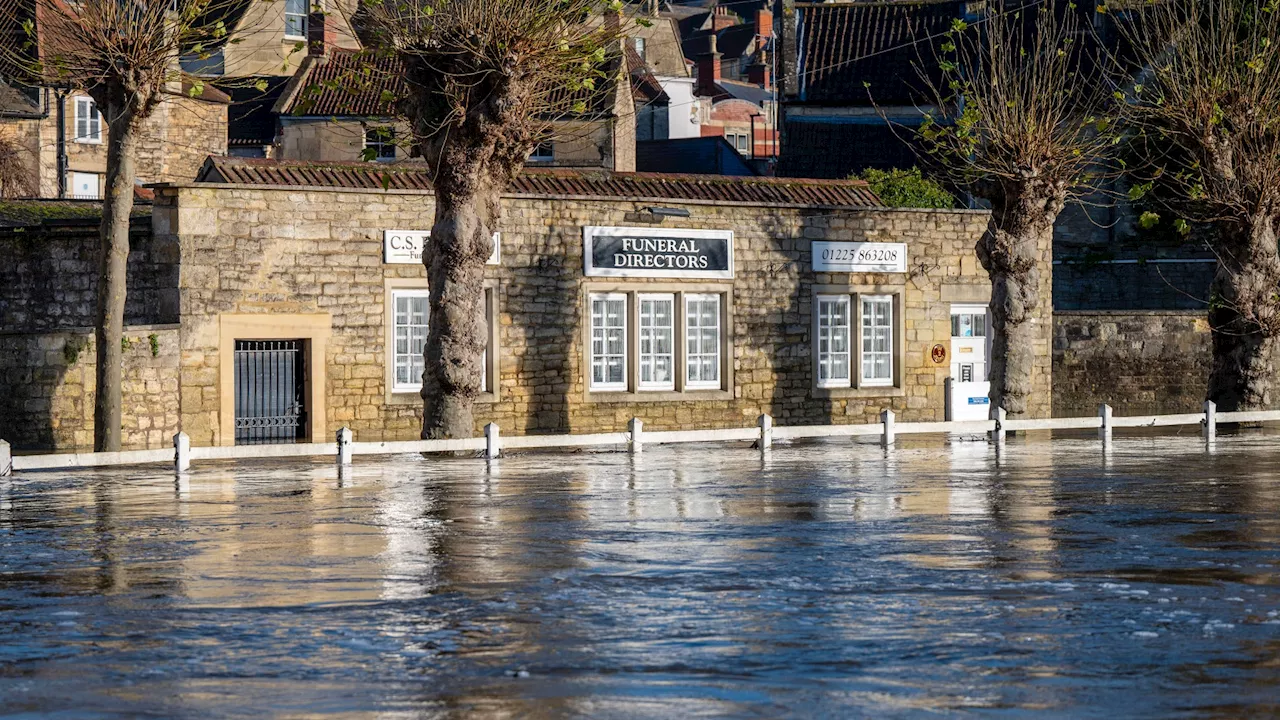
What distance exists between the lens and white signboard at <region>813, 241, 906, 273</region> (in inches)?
1313

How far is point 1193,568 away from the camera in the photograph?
13.1 metres

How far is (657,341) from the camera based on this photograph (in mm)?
32188

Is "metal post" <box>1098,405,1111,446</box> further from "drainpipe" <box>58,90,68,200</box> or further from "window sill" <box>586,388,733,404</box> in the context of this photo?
"drainpipe" <box>58,90,68,200</box>

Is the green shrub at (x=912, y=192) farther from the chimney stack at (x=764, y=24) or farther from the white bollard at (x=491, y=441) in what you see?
the chimney stack at (x=764, y=24)

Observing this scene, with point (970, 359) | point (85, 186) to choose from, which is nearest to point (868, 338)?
point (970, 359)

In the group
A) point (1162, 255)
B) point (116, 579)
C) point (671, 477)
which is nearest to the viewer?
point (116, 579)

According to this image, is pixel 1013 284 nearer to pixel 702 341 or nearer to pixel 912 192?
pixel 702 341

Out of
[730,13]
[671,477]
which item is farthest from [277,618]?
[730,13]

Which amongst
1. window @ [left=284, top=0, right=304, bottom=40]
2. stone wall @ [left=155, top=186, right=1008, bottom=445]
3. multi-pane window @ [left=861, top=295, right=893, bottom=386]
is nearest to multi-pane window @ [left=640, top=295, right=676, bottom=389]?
stone wall @ [left=155, top=186, right=1008, bottom=445]

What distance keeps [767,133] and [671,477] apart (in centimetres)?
7216

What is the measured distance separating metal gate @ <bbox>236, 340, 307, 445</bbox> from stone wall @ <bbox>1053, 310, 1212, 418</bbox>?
753 inches

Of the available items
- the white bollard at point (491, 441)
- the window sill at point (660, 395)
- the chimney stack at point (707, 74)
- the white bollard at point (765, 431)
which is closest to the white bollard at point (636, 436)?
the white bollard at point (765, 431)

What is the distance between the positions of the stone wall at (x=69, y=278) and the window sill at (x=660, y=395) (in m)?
7.11

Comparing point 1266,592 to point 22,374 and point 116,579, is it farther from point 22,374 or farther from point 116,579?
point 22,374
